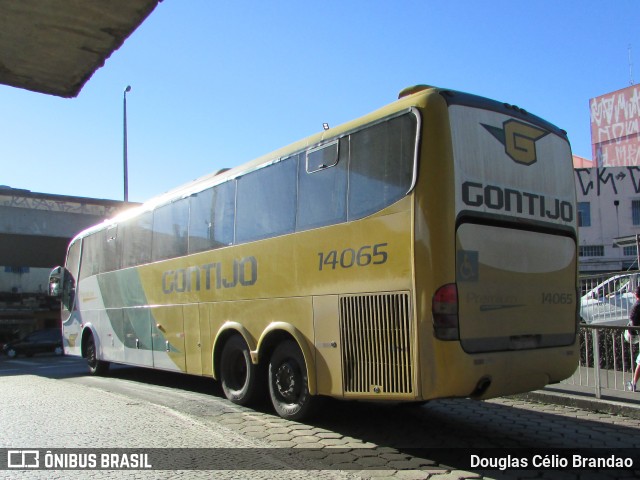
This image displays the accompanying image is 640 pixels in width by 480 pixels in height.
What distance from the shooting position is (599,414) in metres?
7.41

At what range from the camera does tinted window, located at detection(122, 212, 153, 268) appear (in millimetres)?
11080

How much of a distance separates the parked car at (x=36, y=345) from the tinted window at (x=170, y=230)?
20609 mm

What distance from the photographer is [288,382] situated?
710cm

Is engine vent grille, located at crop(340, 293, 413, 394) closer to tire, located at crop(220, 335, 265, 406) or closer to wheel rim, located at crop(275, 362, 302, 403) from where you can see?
wheel rim, located at crop(275, 362, 302, 403)

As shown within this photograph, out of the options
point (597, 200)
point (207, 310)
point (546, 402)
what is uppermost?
point (597, 200)

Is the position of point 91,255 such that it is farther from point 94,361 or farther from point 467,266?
point 467,266

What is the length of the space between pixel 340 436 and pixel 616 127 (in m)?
79.4

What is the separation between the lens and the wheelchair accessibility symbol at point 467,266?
17.6 ft

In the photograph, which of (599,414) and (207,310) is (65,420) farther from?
(599,414)

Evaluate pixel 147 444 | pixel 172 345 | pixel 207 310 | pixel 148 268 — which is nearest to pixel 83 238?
pixel 148 268

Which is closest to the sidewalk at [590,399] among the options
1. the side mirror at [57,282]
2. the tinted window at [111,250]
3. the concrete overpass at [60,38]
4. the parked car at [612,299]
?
the parked car at [612,299]

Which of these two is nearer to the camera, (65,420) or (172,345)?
(65,420)

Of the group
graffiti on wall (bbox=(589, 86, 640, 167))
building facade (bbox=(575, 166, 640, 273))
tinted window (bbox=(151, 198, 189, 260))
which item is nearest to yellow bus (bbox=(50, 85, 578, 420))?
tinted window (bbox=(151, 198, 189, 260))

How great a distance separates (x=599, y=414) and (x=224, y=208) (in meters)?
6.21
